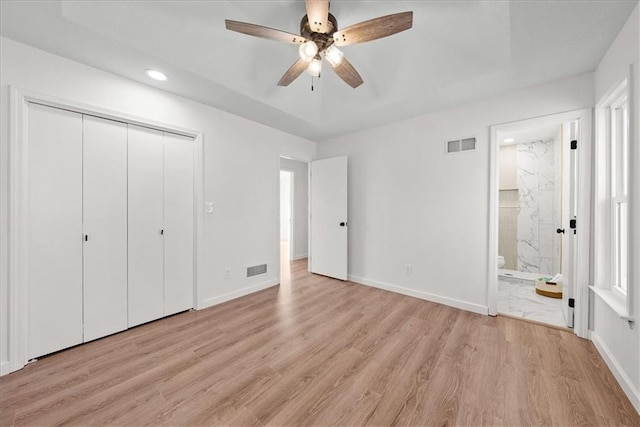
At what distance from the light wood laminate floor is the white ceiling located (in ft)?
8.31

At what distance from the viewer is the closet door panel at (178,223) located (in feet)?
8.77

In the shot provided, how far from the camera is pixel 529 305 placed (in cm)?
301

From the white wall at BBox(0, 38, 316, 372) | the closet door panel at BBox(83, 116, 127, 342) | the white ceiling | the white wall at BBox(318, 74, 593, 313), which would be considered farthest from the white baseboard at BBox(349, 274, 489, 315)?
the closet door panel at BBox(83, 116, 127, 342)

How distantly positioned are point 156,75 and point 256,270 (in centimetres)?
261

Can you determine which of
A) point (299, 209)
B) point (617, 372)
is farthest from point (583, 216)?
point (299, 209)

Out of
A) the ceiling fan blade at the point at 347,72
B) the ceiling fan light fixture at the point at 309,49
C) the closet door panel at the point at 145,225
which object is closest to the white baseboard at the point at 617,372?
the ceiling fan blade at the point at 347,72

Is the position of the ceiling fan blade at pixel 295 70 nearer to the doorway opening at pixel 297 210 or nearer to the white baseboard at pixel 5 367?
the white baseboard at pixel 5 367

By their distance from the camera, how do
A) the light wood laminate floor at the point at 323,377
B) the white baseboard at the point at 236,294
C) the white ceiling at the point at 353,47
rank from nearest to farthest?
the light wood laminate floor at the point at 323,377
the white ceiling at the point at 353,47
the white baseboard at the point at 236,294

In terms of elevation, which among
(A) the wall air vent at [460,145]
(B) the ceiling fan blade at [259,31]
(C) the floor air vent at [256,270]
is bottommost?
(C) the floor air vent at [256,270]

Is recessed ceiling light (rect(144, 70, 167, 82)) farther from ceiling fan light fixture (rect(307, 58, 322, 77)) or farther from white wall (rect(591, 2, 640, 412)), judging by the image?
white wall (rect(591, 2, 640, 412))

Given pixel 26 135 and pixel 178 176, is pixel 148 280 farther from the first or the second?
pixel 26 135

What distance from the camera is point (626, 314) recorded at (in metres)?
1.56

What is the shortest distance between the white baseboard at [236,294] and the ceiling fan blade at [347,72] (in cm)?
292

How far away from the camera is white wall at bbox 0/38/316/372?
5.96 feet
